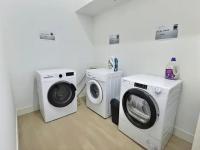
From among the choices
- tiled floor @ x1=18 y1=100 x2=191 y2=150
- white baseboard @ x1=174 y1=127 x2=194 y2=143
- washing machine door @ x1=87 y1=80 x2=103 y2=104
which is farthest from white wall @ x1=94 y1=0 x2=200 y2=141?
washing machine door @ x1=87 y1=80 x2=103 y2=104

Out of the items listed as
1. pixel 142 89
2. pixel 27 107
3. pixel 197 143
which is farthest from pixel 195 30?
pixel 27 107

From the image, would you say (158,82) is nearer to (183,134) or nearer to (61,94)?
(183,134)

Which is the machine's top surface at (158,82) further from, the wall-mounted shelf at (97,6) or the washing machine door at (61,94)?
the wall-mounted shelf at (97,6)

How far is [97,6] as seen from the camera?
2182 millimetres

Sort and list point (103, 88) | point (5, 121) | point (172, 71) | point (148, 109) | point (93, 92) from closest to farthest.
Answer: point (5, 121), point (148, 109), point (172, 71), point (103, 88), point (93, 92)

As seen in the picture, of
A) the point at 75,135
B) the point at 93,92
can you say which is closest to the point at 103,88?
the point at 93,92

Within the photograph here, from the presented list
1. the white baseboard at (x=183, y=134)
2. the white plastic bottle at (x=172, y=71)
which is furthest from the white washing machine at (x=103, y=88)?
the white baseboard at (x=183, y=134)

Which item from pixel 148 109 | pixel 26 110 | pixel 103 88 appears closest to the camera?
pixel 148 109

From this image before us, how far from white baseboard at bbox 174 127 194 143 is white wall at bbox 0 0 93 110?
85.1 inches

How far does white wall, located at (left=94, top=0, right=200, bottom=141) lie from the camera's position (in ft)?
4.54

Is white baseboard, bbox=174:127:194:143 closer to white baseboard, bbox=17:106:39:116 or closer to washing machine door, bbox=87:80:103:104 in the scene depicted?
washing machine door, bbox=87:80:103:104

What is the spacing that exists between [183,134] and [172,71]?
861 mm

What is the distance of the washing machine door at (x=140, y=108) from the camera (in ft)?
4.09

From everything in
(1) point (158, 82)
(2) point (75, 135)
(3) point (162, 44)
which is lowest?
(2) point (75, 135)
